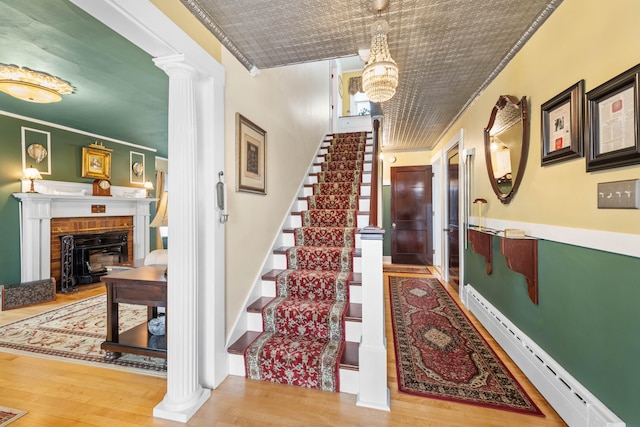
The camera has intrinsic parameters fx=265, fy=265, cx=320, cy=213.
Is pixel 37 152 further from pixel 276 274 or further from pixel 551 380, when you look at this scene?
pixel 551 380

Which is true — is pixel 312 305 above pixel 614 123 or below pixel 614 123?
below

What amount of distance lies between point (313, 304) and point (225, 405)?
0.89m

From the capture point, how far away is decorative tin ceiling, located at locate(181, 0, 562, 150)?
1579mm

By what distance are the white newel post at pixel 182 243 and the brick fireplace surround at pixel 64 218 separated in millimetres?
3839

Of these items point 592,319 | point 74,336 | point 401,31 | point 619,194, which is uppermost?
point 401,31

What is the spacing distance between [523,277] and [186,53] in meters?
2.77

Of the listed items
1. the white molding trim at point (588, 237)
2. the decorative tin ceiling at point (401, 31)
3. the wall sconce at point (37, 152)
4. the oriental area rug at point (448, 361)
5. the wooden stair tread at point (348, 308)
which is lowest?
the oriental area rug at point (448, 361)

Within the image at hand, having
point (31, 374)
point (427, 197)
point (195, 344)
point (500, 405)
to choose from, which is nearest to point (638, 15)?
point (500, 405)

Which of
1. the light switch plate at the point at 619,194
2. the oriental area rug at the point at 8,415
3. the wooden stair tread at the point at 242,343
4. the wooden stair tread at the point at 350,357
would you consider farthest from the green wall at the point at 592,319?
the oriental area rug at the point at 8,415

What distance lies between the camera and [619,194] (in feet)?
3.86

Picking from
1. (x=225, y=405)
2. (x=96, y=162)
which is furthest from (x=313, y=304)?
(x=96, y=162)

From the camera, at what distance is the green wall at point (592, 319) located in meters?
1.16

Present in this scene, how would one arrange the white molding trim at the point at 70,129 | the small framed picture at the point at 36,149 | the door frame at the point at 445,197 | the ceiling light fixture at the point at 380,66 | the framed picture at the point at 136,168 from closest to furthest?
the ceiling light fixture at the point at 380,66 < the door frame at the point at 445,197 < the white molding trim at the point at 70,129 < the small framed picture at the point at 36,149 < the framed picture at the point at 136,168

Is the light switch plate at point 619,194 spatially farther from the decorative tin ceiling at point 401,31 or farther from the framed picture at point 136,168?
the framed picture at point 136,168
